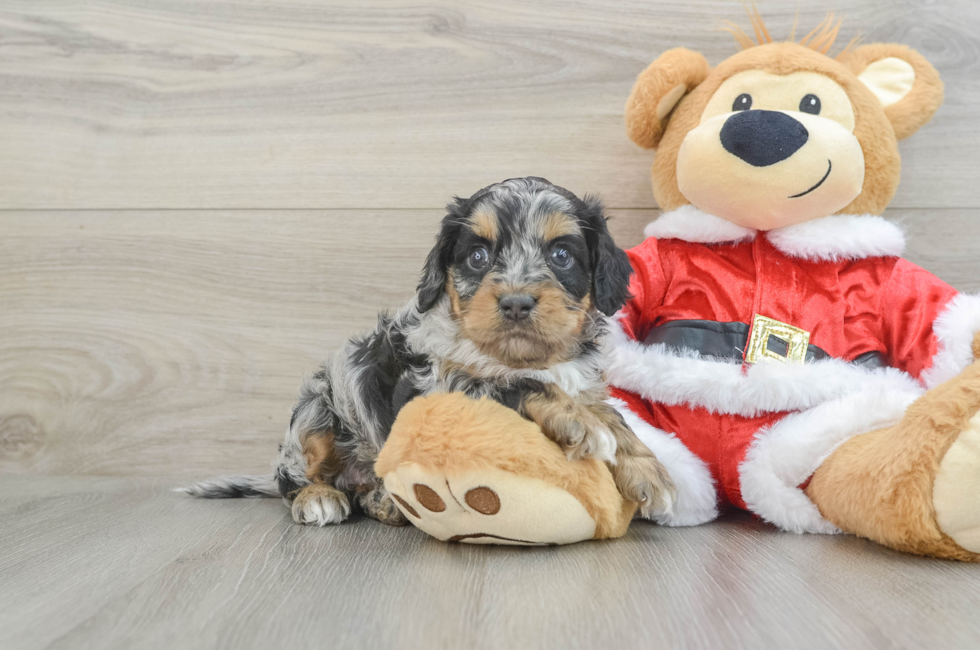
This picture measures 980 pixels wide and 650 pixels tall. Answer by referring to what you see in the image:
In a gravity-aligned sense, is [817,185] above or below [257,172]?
above

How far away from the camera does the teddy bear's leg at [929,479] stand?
115 centimetres

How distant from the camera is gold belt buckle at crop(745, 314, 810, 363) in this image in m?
1.56

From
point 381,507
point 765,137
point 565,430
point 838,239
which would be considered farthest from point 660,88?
point 381,507

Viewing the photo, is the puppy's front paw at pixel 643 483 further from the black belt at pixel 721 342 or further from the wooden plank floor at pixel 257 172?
the wooden plank floor at pixel 257 172

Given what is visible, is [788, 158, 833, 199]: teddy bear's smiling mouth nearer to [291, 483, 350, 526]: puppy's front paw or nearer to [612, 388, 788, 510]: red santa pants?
[612, 388, 788, 510]: red santa pants

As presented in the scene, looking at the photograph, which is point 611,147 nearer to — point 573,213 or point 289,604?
point 573,213

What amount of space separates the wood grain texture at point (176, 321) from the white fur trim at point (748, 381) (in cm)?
87

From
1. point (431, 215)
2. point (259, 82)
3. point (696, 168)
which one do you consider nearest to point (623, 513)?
point (696, 168)

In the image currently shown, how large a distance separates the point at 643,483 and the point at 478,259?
1.79 ft

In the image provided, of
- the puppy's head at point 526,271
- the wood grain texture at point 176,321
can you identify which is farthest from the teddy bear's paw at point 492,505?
the wood grain texture at point 176,321

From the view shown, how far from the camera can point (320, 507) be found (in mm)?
1600

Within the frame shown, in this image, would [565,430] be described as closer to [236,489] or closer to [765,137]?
[765,137]

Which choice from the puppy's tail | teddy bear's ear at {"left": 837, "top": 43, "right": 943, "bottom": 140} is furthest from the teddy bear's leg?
the puppy's tail

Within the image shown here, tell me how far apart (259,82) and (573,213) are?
126 centimetres
